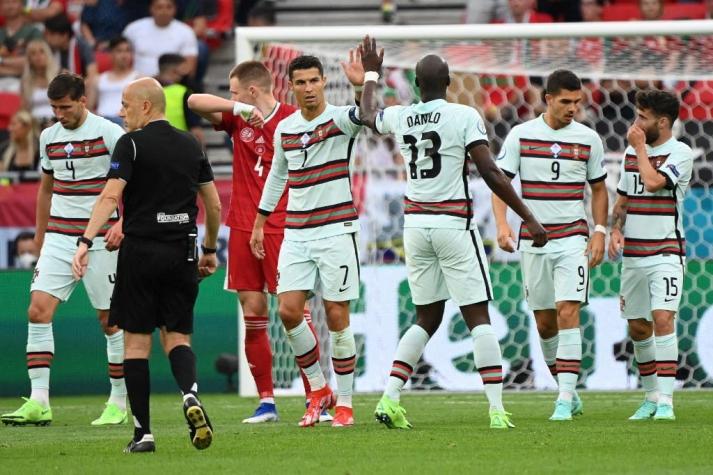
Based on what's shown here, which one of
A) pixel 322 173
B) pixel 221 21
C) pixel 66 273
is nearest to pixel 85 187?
pixel 66 273

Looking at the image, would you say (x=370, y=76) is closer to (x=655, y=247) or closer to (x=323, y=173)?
(x=323, y=173)

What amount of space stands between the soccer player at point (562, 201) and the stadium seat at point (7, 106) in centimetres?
1048

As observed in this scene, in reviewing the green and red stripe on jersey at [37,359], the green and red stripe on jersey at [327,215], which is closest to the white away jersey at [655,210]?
the green and red stripe on jersey at [327,215]

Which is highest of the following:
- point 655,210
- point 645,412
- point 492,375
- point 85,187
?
point 85,187

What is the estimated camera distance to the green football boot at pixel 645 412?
9973 millimetres

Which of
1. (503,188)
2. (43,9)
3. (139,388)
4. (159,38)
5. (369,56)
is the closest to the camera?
(139,388)

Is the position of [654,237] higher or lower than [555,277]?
higher

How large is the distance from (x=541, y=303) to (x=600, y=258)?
0.61m

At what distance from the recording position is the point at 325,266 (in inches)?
367

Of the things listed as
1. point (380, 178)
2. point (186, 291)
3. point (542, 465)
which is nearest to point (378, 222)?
point (380, 178)

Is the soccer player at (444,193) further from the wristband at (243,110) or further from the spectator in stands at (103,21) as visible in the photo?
the spectator in stands at (103,21)

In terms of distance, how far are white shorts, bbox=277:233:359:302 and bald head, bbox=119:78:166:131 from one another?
1.73 m

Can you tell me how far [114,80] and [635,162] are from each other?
9435 millimetres

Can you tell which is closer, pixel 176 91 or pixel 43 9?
pixel 176 91
